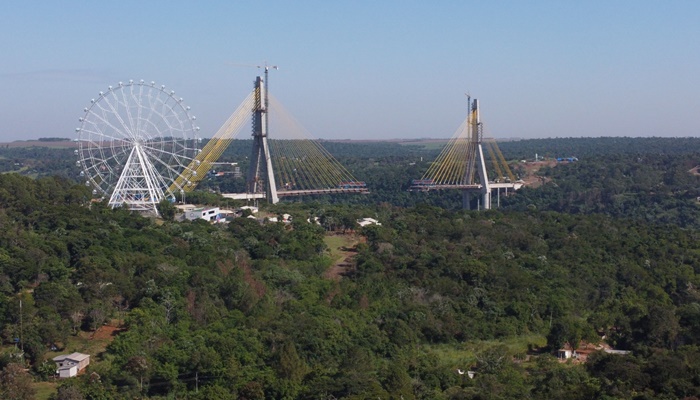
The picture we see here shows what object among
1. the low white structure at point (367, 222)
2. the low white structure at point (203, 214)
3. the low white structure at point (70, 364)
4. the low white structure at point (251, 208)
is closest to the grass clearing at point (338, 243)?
the low white structure at point (367, 222)

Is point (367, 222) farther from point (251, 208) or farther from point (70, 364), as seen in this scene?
point (70, 364)

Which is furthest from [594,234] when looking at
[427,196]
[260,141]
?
[427,196]

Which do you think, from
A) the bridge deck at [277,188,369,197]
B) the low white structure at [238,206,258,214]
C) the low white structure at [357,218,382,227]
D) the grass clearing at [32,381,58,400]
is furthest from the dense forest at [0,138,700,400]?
the bridge deck at [277,188,369,197]

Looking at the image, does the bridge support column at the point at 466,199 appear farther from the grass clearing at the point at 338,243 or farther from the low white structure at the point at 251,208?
the grass clearing at the point at 338,243

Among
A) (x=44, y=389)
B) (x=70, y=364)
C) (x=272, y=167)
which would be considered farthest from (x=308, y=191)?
(x=44, y=389)

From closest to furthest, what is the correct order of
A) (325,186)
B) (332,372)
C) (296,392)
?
1. (296,392)
2. (332,372)
3. (325,186)

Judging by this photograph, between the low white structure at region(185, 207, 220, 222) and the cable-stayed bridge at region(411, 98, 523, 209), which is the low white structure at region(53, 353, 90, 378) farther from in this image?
the cable-stayed bridge at region(411, 98, 523, 209)

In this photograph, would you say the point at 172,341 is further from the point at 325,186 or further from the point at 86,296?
the point at 325,186
